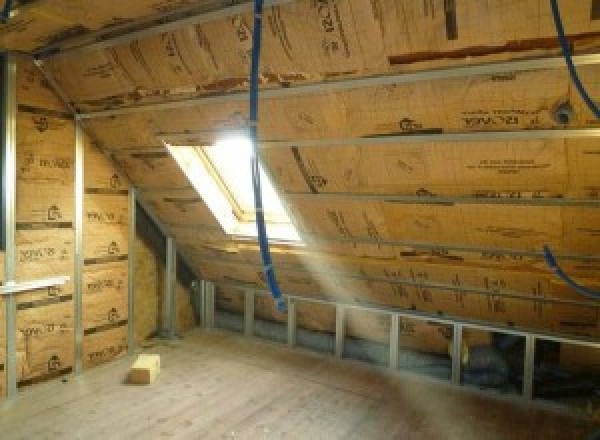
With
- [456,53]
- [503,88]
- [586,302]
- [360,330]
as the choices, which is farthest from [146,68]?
[586,302]

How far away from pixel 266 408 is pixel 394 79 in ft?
7.47

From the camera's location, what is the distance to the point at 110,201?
146 inches

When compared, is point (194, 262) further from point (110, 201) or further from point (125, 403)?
point (125, 403)

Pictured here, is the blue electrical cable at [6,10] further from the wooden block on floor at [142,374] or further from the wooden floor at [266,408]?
the wooden block on floor at [142,374]

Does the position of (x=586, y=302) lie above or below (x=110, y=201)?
below

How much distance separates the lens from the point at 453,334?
11.4ft

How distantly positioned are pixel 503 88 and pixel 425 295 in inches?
72.7

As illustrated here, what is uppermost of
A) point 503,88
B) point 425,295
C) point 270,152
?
point 503,88

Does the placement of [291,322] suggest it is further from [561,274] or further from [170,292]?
[561,274]

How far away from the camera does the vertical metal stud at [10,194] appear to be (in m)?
2.95

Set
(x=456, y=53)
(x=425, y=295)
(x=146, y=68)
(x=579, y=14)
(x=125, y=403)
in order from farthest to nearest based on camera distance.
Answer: (x=425, y=295)
(x=125, y=403)
(x=146, y=68)
(x=456, y=53)
(x=579, y=14)

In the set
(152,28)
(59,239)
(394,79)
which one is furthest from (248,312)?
(394,79)

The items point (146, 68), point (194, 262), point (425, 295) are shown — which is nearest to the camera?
point (146, 68)

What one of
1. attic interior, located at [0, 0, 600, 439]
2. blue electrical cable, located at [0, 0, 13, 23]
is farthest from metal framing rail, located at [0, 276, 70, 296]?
blue electrical cable, located at [0, 0, 13, 23]
